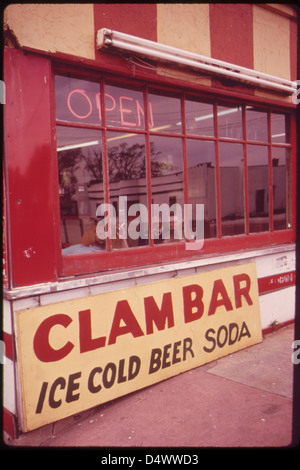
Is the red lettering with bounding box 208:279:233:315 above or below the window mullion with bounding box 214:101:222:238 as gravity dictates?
below

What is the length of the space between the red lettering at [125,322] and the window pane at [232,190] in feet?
6.09

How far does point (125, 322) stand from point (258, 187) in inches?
119

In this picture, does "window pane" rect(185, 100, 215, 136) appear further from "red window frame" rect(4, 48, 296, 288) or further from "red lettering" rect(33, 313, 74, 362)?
"red lettering" rect(33, 313, 74, 362)

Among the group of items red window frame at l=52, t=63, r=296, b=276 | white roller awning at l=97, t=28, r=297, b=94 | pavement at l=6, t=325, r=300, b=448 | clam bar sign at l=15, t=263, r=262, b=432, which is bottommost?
pavement at l=6, t=325, r=300, b=448

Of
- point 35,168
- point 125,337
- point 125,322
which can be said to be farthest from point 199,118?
point 125,337

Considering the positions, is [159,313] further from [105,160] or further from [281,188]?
[281,188]

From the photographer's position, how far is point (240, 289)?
177 inches

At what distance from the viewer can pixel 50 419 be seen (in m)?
2.88

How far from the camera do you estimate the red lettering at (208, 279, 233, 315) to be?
416 centimetres

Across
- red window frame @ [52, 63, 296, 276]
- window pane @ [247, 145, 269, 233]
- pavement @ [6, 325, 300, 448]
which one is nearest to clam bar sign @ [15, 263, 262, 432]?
pavement @ [6, 325, 300, 448]

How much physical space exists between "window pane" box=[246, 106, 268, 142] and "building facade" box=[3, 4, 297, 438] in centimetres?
3
